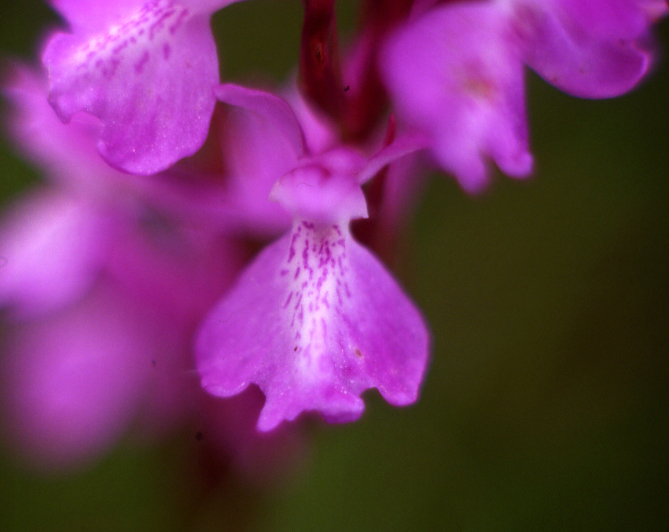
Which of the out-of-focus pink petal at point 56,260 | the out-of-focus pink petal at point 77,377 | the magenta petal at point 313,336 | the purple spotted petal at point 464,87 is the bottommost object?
the out-of-focus pink petal at point 77,377

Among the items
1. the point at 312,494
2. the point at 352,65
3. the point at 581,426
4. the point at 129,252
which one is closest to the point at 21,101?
the point at 129,252

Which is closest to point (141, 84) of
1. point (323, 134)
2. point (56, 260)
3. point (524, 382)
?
point (323, 134)

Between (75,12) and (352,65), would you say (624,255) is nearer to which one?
(352,65)

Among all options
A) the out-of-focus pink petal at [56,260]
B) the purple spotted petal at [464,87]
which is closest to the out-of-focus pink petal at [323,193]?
the purple spotted petal at [464,87]

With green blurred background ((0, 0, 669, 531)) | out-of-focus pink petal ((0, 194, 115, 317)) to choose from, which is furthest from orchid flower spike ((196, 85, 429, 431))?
green blurred background ((0, 0, 669, 531))

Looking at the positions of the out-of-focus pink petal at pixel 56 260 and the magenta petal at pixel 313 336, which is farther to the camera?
the out-of-focus pink petal at pixel 56 260

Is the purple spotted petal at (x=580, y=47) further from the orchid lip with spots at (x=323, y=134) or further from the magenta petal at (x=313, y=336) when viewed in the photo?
the magenta petal at (x=313, y=336)
